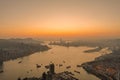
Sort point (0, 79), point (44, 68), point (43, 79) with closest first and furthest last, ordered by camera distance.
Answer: point (43, 79) < point (0, 79) < point (44, 68)

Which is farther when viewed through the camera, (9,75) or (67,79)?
(9,75)

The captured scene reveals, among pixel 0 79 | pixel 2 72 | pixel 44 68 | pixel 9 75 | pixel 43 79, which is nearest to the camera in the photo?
pixel 43 79

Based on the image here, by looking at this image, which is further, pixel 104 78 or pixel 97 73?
pixel 97 73

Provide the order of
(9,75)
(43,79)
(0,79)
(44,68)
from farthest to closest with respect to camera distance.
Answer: (44,68) → (9,75) → (0,79) → (43,79)

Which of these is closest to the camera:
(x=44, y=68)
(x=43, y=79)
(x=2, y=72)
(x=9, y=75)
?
(x=43, y=79)

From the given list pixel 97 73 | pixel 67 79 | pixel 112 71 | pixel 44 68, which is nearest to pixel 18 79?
pixel 67 79

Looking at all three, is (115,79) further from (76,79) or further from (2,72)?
(2,72)

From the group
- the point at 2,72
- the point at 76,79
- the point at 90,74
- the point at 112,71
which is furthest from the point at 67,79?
the point at 2,72

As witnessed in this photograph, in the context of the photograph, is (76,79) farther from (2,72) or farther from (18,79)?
(2,72)
